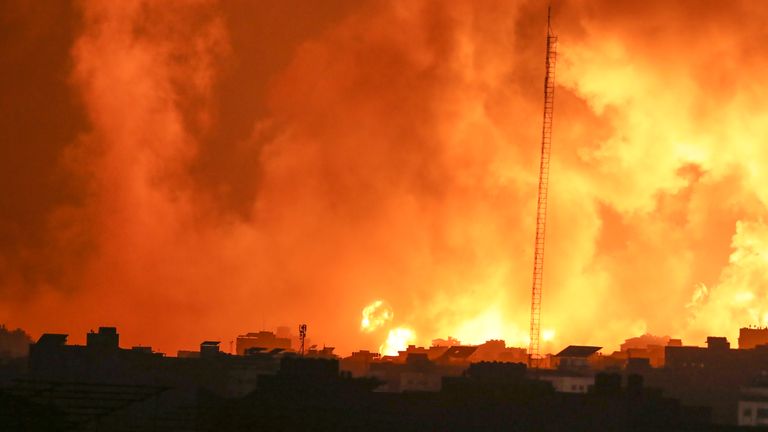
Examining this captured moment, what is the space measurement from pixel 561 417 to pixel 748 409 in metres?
23.6

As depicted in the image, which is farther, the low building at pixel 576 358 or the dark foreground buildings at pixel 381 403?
the low building at pixel 576 358

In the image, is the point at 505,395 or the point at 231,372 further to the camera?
the point at 231,372

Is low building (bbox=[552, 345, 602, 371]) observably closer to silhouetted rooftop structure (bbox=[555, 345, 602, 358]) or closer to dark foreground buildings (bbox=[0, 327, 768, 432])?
silhouetted rooftop structure (bbox=[555, 345, 602, 358])

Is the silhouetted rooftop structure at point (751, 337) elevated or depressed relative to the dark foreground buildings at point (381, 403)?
elevated

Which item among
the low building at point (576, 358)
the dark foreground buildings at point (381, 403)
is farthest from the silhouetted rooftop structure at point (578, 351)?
the dark foreground buildings at point (381, 403)

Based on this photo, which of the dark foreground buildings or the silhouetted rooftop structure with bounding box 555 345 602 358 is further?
the silhouetted rooftop structure with bounding box 555 345 602 358

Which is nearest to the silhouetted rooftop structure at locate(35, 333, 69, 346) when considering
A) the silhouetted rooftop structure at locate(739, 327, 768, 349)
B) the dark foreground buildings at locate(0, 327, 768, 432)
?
the dark foreground buildings at locate(0, 327, 768, 432)

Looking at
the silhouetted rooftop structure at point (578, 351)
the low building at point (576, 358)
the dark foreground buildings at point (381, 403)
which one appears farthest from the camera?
the silhouetted rooftop structure at point (578, 351)

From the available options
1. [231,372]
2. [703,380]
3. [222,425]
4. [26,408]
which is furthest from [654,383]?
[26,408]

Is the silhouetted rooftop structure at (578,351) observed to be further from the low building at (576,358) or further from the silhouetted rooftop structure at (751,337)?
the silhouetted rooftop structure at (751,337)

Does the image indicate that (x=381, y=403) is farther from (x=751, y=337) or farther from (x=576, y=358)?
(x=751, y=337)

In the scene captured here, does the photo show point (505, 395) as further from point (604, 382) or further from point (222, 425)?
point (222, 425)

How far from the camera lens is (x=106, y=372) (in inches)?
6575

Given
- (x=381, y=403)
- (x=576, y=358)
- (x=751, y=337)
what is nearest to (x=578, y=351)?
(x=576, y=358)
